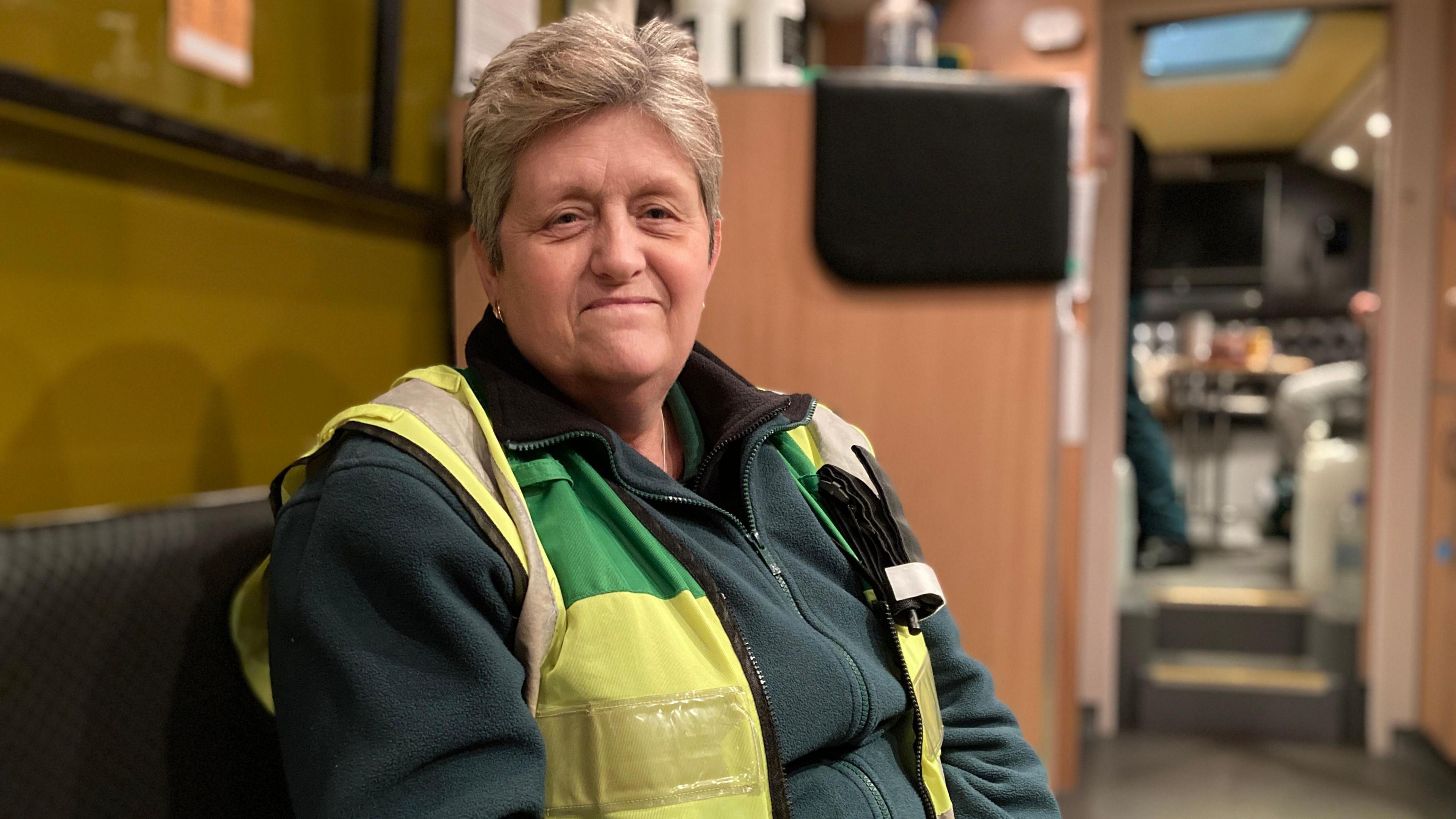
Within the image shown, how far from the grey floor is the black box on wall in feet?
5.07

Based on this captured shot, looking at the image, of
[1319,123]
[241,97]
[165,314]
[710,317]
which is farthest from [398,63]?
[1319,123]

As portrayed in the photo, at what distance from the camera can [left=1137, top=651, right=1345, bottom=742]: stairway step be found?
10.2 ft

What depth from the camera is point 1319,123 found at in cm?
635

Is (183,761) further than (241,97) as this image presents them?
No

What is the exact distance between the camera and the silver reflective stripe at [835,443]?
0.87m

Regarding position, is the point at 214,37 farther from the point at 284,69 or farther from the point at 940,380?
the point at 940,380

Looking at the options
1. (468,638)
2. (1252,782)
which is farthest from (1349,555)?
(468,638)

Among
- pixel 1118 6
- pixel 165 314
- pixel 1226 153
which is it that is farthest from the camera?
pixel 1226 153

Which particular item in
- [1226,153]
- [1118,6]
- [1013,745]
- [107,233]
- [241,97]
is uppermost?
[1226,153]

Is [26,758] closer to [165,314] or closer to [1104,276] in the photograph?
[165,314]

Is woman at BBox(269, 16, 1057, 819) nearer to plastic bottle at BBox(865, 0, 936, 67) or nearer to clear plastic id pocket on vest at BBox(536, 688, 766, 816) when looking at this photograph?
clear plastic id pocket on vest at BBox(536, 688, 766, 816)

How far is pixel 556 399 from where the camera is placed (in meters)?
0.74

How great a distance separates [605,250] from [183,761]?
1.51 feet

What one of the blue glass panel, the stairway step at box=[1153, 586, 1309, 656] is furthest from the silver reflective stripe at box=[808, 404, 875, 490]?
the blue glass panel
